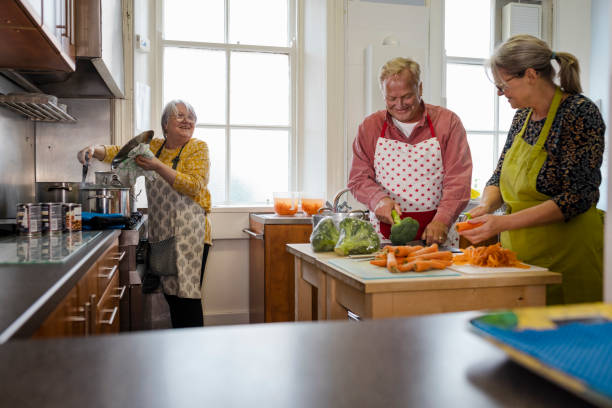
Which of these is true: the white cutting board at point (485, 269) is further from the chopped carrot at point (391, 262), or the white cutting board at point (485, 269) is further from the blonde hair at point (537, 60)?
the blonde hair at point (537, 60)

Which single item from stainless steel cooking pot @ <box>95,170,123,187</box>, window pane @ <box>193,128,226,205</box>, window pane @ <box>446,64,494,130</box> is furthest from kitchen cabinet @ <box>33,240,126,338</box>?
window pane @ <box>446,64,494,130</box>

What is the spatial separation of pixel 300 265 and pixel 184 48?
2650 mm

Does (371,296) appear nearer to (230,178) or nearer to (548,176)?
(548,176)

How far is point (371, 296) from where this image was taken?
1.37 meters

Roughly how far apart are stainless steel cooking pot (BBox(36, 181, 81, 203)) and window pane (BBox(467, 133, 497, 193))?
10.8ft

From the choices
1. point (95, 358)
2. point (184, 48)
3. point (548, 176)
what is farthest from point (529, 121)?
point (184, 48)

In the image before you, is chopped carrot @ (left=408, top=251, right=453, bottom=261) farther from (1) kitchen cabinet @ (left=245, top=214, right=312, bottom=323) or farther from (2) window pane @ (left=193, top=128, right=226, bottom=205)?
(2) window pane @ (left=193, top=128, right=226, bottom=205)

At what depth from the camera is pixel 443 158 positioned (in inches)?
92.8

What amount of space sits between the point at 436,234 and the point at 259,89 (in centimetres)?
258

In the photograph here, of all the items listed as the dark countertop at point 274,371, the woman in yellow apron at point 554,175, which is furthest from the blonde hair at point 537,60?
the dark countertop at point 274,371

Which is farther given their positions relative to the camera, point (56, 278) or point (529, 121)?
point (529, 121)

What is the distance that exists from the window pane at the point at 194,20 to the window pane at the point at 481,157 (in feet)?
7.71

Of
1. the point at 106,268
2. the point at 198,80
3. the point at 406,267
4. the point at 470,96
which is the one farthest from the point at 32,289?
the point at 470,96

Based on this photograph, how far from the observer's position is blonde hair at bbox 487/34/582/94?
165 cm
